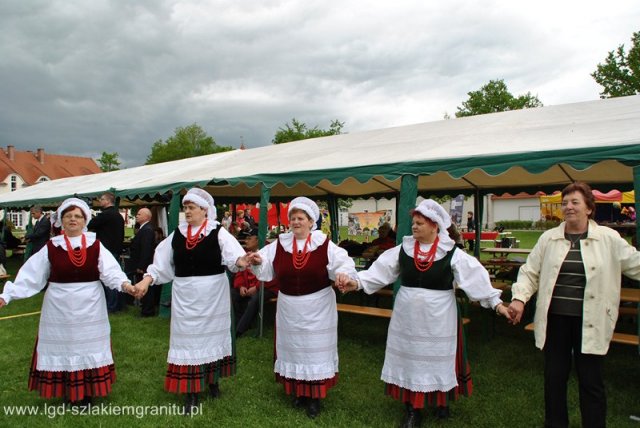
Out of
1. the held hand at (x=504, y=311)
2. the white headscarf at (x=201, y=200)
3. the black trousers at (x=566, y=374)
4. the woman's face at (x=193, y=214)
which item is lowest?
the black trousers at (x=566, y=374)

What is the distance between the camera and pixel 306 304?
3.50 m

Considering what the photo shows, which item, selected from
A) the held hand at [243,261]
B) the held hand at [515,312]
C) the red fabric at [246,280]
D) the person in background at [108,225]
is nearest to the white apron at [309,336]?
the held hand at [243,261]

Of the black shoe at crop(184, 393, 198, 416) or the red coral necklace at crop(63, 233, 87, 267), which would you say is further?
the black shoe at crop(184, 393, 198, 416)

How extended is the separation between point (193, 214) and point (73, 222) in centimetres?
90

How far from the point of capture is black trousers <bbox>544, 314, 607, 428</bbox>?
2.83 meters

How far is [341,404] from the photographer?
382 centimetres

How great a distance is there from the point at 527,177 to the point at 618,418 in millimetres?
4621

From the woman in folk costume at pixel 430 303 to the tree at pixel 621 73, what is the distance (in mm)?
28209

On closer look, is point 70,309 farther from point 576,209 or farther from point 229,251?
point 576,209

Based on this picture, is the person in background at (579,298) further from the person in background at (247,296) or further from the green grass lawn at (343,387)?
the person in background at (247,296)

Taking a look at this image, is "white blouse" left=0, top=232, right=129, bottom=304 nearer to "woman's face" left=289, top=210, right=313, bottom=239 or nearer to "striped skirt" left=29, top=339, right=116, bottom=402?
"striped skirt" left=29, top=339, right=116, bottom=402

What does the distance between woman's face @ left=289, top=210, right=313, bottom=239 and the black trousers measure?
1.76 metres

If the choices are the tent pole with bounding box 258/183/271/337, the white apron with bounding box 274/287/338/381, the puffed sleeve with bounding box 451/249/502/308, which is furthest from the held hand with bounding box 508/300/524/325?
the tent pole with bounding box 258/183/271/337

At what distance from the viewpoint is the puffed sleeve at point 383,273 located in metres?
3.43
